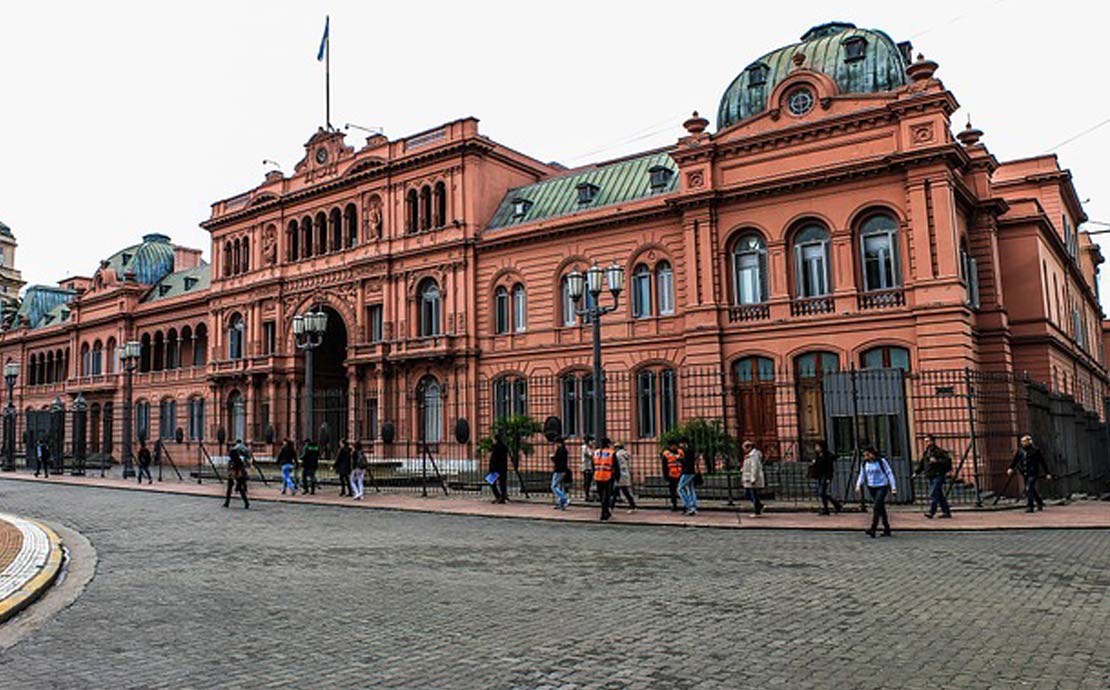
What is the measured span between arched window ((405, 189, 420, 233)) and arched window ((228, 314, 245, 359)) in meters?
14.1

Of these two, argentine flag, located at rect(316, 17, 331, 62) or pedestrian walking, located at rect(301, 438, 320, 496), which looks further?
argentine flag, located at rect(316, 17, 331, 62)

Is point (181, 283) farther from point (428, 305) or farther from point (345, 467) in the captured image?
point (345, 467)

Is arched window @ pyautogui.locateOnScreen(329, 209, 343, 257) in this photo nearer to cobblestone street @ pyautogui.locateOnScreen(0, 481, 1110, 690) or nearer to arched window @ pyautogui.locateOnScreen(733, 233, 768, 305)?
arched window @ pyautogui.locateOnScreen(733, 233, 768, 305)

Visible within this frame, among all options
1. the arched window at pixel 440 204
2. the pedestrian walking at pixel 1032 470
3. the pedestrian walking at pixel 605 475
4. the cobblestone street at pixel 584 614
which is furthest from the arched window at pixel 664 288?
the cobblestone street at pixel 584 614

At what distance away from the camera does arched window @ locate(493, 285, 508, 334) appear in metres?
36.5

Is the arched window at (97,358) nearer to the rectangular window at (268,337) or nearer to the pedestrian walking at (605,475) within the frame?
the rectangular window at (268,337)

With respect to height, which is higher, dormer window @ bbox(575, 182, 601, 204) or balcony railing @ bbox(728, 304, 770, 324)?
dormer window @ bbox(575, 182, 601, 204)

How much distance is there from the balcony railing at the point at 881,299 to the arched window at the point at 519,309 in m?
14.2

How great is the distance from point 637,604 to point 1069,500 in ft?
63.0

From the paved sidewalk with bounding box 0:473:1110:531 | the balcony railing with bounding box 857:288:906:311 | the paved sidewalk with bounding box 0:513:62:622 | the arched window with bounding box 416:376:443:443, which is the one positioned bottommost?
the paved sidewalk with bounding box 0:473:1110:531

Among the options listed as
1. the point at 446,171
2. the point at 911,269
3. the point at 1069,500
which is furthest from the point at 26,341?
the point at 1069,500

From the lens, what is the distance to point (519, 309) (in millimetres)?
36156

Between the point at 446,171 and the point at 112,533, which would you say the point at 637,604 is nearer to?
the point at 112,533

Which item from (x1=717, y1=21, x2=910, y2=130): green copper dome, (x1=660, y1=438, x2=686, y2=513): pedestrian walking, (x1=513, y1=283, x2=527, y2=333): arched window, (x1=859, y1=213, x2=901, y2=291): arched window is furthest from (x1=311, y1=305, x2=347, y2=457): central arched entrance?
(x1=660, y1=438, x2=686, y2=513): pedestrian walking
